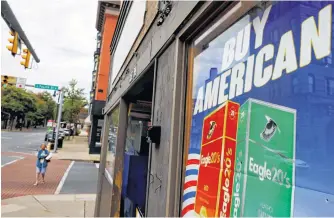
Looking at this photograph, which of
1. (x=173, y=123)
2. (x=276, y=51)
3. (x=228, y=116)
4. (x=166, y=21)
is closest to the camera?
(x=276, y=51)

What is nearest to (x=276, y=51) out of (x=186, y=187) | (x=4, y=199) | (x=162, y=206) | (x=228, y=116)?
(x=228, y=116)

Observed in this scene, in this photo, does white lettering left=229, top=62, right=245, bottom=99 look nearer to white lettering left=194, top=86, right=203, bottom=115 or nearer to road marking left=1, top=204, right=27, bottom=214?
white lettering left=194, top=86, right=203, bottom=115

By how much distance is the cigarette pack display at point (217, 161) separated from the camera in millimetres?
1474

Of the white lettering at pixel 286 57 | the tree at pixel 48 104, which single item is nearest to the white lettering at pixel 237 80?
the white lettering at pixel 286 57

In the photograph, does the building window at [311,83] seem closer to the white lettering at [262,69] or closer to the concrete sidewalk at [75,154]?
the white lettering at [262,69]

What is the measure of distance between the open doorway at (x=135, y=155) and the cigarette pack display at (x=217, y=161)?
7.82 ft

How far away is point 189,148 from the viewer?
1.98 meters

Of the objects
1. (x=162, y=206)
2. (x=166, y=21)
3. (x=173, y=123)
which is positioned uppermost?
(x=166, y=21)

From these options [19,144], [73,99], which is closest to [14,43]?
[19,144]

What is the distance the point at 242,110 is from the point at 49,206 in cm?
780

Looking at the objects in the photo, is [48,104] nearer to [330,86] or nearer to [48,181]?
[48,181]

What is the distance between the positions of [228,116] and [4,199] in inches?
354

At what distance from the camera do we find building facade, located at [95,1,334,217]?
100cm

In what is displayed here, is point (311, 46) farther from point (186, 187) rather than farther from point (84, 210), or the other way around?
point (84, 210)
